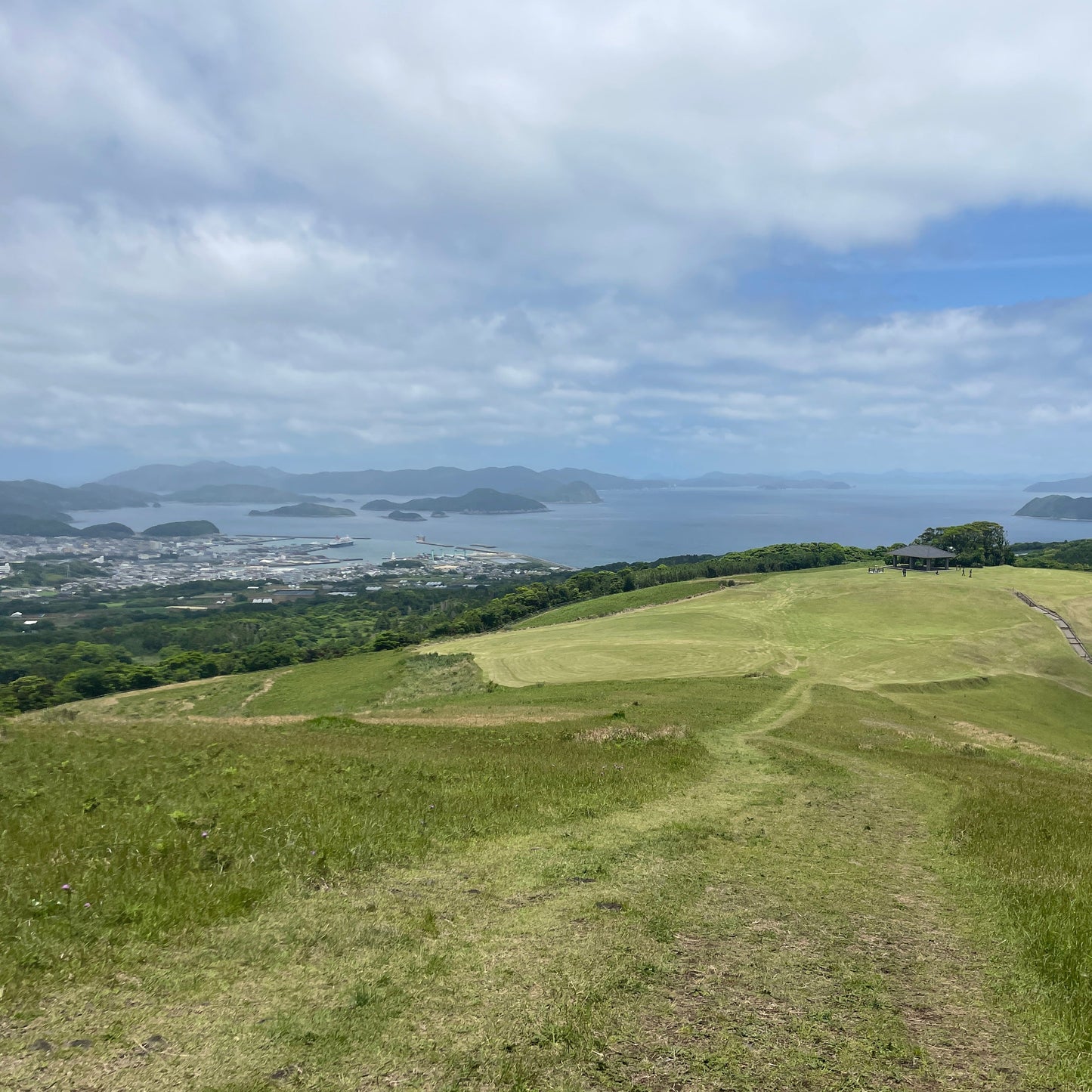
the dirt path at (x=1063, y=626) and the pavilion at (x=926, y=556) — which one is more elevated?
the pavilion at (x=926, y=556)

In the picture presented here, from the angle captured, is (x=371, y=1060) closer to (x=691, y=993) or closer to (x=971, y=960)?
(x=691, y=993)

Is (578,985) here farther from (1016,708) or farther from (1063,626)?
(1063,626)

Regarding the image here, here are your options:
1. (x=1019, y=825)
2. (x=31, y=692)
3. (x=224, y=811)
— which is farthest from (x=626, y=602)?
(x=224, y=811)

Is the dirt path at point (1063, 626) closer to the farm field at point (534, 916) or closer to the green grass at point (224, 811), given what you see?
the farm field at point (534, 916)

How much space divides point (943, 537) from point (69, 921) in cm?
12712

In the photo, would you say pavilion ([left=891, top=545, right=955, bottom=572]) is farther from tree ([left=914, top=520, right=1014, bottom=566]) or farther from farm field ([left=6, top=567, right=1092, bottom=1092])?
farm field ([left=6, top=567, right=1092, bottom=1092])

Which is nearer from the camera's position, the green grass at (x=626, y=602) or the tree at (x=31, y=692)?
Answer: the tree at (x=31, y=692)

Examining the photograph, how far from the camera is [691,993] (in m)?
6.17

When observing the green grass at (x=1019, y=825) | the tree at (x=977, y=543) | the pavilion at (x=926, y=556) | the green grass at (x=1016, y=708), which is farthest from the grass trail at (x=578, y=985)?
the tree at (x=977, y=543)

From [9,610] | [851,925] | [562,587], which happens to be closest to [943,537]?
[562,587]

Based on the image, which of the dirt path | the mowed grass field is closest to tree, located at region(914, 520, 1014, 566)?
the mowed grass field

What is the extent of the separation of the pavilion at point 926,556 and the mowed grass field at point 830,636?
882 cm

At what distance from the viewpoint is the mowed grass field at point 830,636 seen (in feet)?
141

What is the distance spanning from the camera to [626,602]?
78750mm
